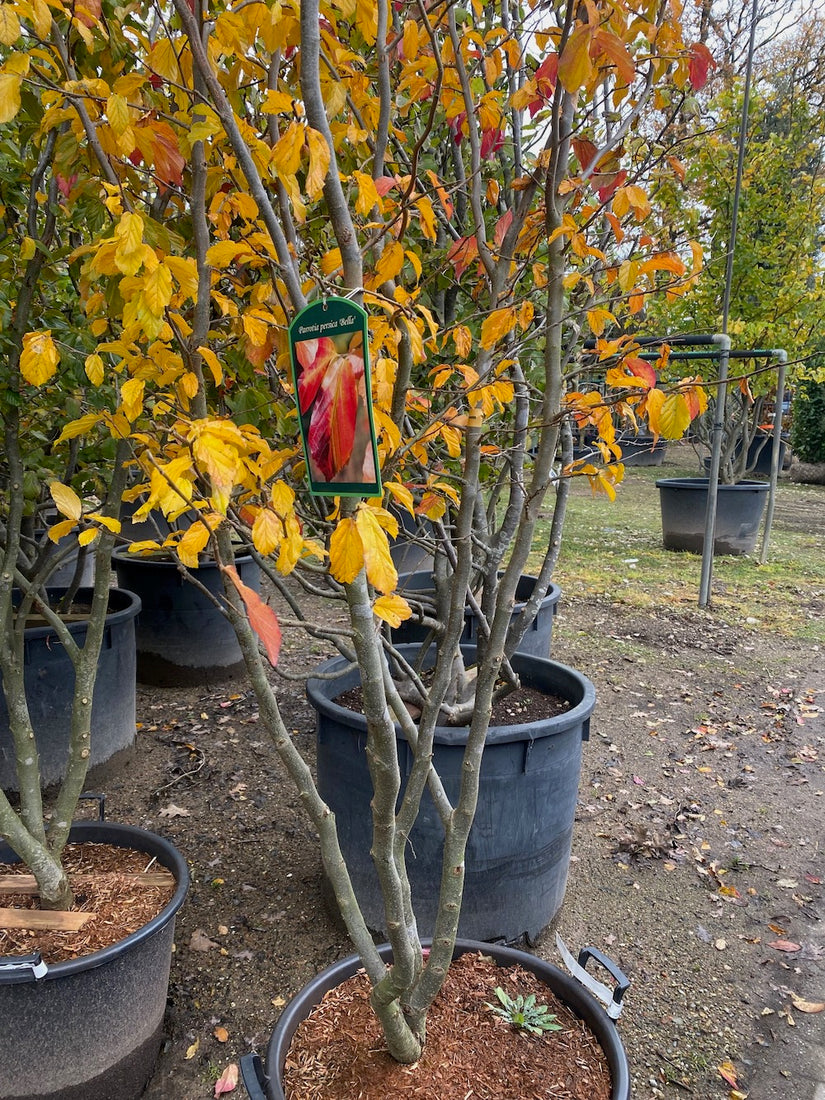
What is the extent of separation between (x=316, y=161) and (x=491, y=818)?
6.02ft

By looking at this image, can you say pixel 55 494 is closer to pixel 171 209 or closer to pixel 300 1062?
pixel 171 209

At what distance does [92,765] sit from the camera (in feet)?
11.2

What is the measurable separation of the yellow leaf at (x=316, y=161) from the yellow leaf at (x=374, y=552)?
449 millimetres

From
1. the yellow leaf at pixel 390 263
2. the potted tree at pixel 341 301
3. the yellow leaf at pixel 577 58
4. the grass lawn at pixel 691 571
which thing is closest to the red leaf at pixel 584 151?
the potted tree at pixel 341 301

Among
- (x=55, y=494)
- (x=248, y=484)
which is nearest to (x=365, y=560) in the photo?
(x=248, y=484)

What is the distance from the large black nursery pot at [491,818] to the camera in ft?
7.41

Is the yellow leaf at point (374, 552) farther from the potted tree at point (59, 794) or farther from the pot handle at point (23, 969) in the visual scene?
the pot handle at point (23, 969)

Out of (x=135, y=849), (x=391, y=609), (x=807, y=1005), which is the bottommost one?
(x=807, y=1005)

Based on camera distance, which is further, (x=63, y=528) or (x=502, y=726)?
(x=502, y=726)

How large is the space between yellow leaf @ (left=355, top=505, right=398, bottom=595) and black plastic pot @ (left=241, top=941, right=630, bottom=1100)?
1.00 metres

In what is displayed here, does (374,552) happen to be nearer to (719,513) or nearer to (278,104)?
(278,104)

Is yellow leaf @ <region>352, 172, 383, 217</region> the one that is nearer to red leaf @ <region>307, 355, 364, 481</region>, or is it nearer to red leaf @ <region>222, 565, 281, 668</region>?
red leaf @ <region>307, 355, 364, 481</region>

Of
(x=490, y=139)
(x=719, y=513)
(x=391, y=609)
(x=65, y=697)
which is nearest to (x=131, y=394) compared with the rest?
(x=391, y=609)

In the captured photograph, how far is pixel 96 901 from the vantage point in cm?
200
